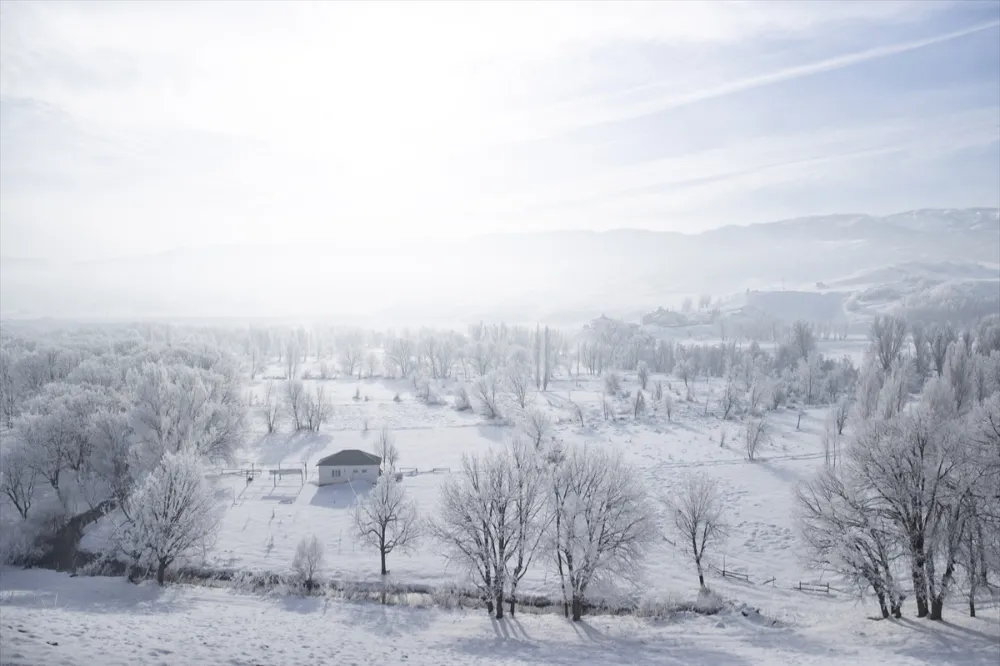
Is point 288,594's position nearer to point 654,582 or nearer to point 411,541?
point 411,541

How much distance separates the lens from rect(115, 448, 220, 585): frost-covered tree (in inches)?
979

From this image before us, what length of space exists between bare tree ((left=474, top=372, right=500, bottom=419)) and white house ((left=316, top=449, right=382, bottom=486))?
1079 inches

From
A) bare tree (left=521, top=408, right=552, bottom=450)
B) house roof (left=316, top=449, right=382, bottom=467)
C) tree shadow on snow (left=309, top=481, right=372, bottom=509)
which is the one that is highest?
bare tree (left=521, top=408, right=552, bottom=450)

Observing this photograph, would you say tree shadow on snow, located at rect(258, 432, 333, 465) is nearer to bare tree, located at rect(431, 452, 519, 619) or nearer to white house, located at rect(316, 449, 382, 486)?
white house, located at rect(316, 449, 382, 486)

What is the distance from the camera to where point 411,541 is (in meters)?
30.5

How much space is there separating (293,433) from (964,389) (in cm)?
7308

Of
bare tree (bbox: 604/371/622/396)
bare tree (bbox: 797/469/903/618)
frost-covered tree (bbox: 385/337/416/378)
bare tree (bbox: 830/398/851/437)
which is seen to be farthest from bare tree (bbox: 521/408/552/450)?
frost-covered tree (bbox: 385/337/416/378)

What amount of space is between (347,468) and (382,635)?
25307 millimetres

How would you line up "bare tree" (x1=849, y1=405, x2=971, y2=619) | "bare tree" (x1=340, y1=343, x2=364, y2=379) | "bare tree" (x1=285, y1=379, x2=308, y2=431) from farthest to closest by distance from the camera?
"bare tree" (x1=340, y1=343, x2=364, y2=379)
"bare tree" (x1=285, y1=379, x2=308, y2=431)
"bare tree" (x1=849, y1=405, x2=971, y2=619)

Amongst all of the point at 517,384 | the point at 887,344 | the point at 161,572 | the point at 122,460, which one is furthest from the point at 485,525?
the point at 887,344

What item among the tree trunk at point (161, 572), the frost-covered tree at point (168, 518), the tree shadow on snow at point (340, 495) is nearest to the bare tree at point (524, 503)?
the frost-covered tree at point (168, 518)

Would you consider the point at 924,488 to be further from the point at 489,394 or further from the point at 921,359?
the point at 921,359

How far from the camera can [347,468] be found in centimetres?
4272

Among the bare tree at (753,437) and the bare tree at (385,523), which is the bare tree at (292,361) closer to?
the bare tree at (385,523)
